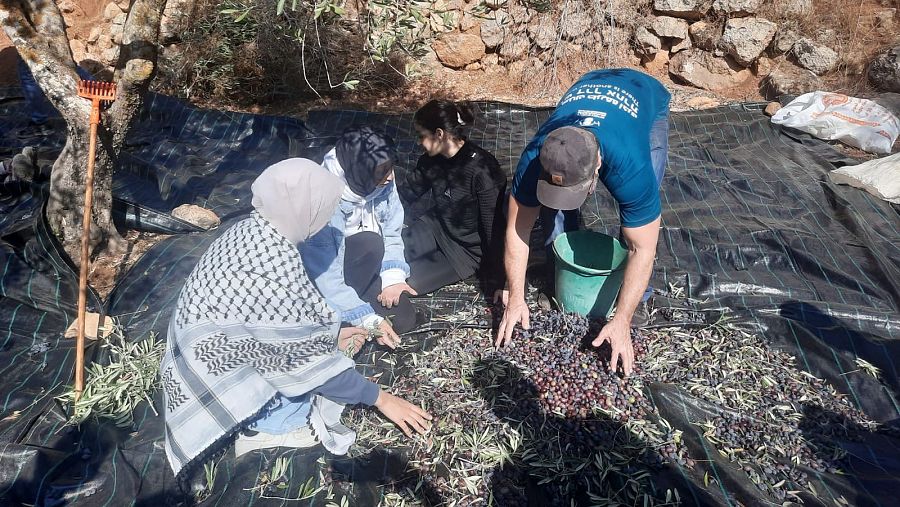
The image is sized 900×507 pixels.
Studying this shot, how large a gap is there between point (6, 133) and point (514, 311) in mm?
5420

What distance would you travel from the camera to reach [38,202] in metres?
4.11

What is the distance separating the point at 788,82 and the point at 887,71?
955 millimetres

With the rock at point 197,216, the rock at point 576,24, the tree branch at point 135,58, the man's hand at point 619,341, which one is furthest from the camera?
the rock at point 576,24

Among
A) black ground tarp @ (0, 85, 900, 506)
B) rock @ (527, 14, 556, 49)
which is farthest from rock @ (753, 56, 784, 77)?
rock @ (527, 14, 556, 49)

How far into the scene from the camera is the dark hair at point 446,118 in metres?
3.34

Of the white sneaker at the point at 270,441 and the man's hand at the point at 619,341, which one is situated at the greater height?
the man's hand at the point at 619,341

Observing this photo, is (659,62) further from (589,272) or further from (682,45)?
(589,272)

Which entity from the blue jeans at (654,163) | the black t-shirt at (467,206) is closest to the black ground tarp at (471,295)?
the black t-shirt at (467,206)

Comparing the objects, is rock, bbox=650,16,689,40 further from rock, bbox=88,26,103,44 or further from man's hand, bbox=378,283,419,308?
rock, bbox=88,26,103,44

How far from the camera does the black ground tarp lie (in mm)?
2436

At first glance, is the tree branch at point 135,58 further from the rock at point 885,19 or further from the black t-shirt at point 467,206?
the rock at point 885,19

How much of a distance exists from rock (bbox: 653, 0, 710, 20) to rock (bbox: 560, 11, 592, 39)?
0.92 meters

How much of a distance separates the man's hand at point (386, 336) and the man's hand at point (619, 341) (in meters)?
1.12

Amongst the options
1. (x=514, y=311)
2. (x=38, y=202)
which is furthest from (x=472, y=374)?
(x=38, y=202)
